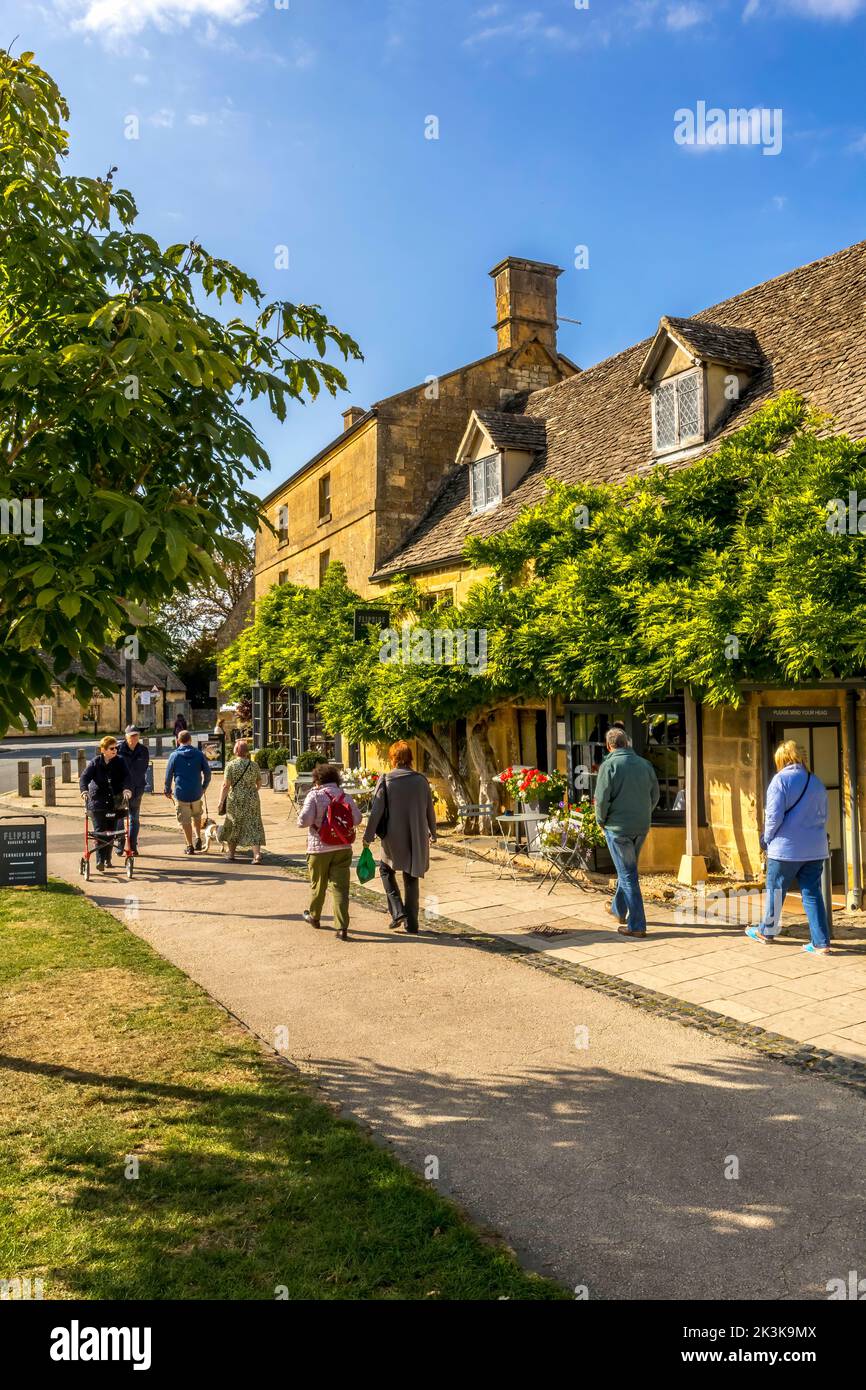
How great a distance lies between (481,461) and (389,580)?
11.3 ft

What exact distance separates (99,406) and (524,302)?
2118 centimetres

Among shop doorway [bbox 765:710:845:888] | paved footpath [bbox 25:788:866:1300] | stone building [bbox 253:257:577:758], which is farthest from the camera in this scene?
stone building [bbox 253:257:577:758]

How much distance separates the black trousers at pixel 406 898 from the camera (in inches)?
379

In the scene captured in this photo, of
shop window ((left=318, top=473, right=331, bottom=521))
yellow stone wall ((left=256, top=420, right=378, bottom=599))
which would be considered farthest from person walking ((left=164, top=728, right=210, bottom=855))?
shop window ((left=318, top=473, right=331, bottom=521))

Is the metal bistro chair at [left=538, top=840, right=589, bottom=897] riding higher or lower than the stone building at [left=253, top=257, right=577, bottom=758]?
lower

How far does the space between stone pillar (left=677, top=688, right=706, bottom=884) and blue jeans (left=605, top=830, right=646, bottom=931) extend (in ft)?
7.62

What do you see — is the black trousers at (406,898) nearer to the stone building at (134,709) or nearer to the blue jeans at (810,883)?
the blue jeans at (810,883)

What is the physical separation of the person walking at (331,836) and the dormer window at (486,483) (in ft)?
33.9

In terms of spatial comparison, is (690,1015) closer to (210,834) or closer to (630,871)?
(630,871)

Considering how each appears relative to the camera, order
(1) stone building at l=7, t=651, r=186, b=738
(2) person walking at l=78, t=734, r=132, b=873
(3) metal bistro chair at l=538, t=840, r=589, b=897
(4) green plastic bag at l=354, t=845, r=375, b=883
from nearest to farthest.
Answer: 1. (4) green plastic bag at l=354, t=845, r=375, b=883
2. (3) metal bistro chair at l=538, t=840, r=589, b=897
3. (2) person walking at l=78, t=734, r=132, b=873
4. (1) stone building at l=7, t=651, r=186, b=738

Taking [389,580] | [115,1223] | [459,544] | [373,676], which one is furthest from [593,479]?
[115,1223]

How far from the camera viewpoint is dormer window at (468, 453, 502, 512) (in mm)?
18375

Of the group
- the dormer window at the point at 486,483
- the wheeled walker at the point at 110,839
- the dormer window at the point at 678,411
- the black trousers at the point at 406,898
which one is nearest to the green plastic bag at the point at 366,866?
the black trousers at the point at 406,898

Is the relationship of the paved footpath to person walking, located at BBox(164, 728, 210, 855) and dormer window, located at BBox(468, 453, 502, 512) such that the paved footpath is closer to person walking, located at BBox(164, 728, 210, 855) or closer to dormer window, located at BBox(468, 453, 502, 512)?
person walking, located at BBox(164, 728, 210, 855)
